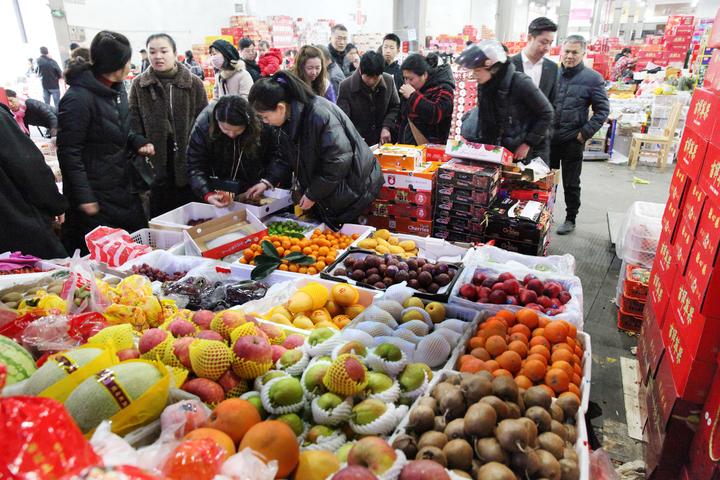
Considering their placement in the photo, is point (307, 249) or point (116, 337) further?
point (307, 249)

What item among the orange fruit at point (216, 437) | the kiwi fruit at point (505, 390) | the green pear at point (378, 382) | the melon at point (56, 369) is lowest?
the green pear at point (378, 382)

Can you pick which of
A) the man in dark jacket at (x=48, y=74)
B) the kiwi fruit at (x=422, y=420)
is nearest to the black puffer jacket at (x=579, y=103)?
the kiwi fruit at (x=422, y=420)

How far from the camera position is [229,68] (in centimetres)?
544

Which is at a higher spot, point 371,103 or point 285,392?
point 371,103

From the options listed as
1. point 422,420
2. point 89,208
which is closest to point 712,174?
point 422,420

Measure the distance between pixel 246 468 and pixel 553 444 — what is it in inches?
35.0

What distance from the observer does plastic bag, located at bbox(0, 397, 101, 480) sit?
906 mm

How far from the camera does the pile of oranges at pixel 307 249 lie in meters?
3.08

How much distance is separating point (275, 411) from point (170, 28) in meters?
13.7

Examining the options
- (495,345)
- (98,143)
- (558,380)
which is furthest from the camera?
(98,143)

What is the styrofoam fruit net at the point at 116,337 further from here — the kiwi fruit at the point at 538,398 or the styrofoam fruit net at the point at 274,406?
the kiwi fruit at the point at 538,398

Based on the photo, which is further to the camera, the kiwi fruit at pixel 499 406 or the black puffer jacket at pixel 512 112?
the black puffer jacket at pixel 512 112

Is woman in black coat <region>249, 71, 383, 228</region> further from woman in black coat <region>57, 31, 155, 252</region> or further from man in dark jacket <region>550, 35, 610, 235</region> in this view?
man in dark jacket <region>550, 35, 610, 235</region>

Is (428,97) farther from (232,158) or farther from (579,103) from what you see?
(232,158)
